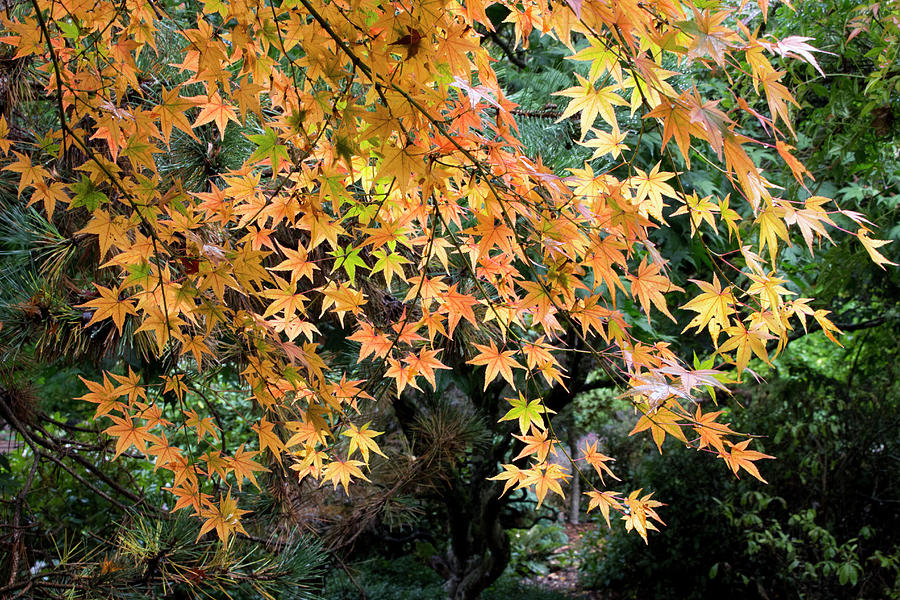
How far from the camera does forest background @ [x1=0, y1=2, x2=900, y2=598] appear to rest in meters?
1.48

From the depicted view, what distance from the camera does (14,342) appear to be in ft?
4.83

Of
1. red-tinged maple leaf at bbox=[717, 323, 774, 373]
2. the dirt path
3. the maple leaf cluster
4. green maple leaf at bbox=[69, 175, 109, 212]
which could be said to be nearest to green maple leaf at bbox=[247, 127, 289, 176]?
the maple leaf cluster

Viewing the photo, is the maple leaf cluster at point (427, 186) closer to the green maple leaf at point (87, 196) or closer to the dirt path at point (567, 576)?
the green maple leaf at point (87, 196)

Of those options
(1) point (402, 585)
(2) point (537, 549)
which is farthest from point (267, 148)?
(2) point (537, 549)

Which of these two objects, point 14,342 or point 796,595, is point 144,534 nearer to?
point 14,342

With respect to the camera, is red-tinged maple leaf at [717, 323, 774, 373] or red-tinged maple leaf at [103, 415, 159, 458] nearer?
red-tinged maple leaf at [717, 323, 774, 373]

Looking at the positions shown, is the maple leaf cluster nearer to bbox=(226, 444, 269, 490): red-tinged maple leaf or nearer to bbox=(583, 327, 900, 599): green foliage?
bbox=(226, 444, 269, 490): red-tinged maple leaf

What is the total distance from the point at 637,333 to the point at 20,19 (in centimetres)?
180

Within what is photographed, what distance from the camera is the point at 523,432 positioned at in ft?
3.28

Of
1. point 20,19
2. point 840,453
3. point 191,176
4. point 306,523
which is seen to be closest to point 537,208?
point 191,176

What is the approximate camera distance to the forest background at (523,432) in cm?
148

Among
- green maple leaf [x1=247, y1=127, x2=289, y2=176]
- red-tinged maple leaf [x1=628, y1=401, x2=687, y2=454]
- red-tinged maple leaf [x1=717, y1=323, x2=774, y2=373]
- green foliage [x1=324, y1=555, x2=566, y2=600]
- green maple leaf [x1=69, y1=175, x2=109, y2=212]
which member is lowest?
green foliage [x1=324, y1=555, x2=566, y2=600]

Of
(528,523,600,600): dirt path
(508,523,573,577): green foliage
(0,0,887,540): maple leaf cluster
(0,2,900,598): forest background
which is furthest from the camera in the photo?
(508,523,573,577): green foliage

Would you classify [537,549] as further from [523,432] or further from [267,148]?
[267,148]
